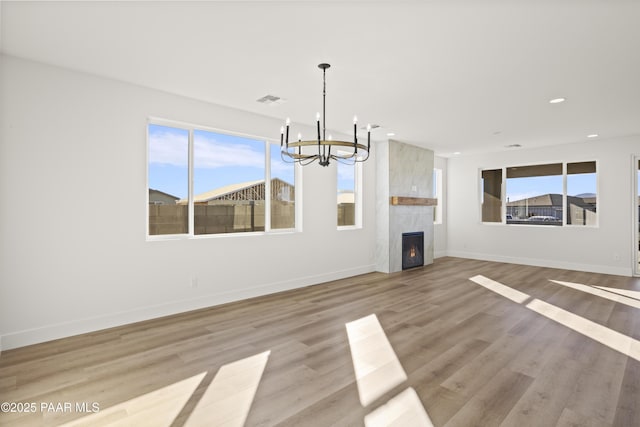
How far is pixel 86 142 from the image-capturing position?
3.55 meters

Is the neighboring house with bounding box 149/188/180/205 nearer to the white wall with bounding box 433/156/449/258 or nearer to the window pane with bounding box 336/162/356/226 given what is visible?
the window pane with bounding box 336/162/356/226

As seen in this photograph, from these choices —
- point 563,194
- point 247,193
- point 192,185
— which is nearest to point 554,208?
point 563,194

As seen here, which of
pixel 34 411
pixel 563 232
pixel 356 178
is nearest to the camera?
pixel 34 411

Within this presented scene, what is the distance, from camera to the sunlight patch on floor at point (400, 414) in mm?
2057

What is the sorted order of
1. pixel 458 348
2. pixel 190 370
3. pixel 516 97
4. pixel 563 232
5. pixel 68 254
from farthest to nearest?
1. pixel 563 232
2. pixel 516 97
3. pixel 68 254
4. pixel 458 348
5. pixel 190 370

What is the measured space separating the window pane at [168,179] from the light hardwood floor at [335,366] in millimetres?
1145

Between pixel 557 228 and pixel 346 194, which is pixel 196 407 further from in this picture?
pixel 557 228

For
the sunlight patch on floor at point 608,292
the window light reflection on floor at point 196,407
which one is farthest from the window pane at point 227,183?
the sunlight patch on floor at point 608,292

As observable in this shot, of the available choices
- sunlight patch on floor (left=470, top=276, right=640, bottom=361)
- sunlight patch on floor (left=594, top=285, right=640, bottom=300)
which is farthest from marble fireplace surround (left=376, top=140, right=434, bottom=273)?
sunlight patch on floor (left=594, top=285, right=640, bottom=300)

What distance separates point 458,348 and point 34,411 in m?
3.24

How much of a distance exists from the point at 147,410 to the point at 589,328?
4.25 meters

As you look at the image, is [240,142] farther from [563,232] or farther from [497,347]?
[563,232]

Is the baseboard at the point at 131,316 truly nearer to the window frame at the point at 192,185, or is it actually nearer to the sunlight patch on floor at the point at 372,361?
the window frame at the point at 192,185

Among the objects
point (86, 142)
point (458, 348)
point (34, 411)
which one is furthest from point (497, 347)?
point (86, 142)
